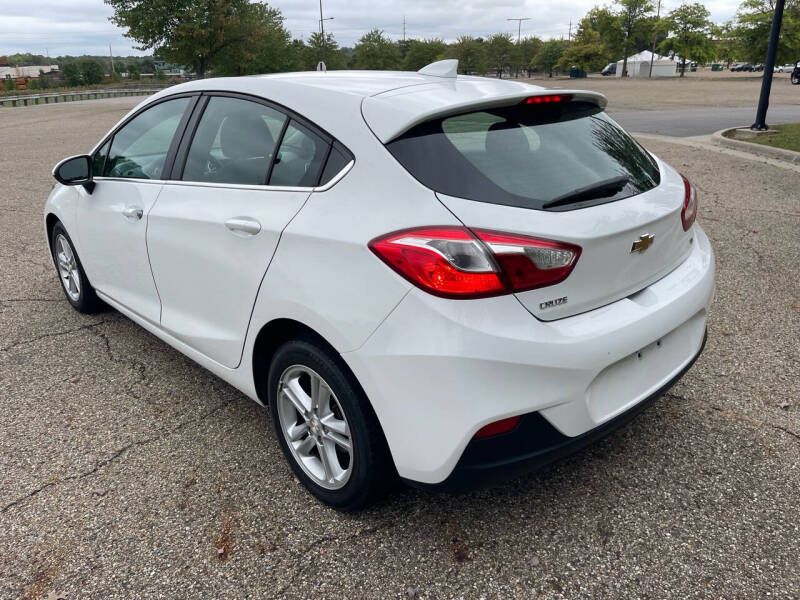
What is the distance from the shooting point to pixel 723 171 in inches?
375

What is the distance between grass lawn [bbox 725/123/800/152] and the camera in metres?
11.1

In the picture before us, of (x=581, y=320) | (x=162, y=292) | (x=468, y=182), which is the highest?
(x=468, y=182)

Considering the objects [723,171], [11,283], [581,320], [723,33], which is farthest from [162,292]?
[723,33]

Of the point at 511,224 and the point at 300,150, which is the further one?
the point at 300,150

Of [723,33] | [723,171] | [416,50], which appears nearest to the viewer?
[723,171]

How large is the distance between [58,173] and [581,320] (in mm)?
3215

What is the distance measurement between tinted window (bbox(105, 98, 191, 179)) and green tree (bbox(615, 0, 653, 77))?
3272 inches

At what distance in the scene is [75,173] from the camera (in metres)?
3.75

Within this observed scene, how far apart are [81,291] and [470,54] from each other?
281 feet

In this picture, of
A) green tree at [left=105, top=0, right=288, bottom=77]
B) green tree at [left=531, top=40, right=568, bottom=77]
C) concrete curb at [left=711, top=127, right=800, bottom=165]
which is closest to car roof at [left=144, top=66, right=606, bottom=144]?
concrete curb at [left=711, top=127, right=800, bottom=165]

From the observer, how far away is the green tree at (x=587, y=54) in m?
82.0

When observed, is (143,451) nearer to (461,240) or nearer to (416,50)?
(461,240)

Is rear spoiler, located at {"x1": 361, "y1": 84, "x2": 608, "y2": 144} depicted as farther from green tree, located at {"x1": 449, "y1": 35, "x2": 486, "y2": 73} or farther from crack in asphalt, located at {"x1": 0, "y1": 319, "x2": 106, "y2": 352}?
green tree, located at {"x1": 449, "y1": 35, "x2": 486, "y2": 73}

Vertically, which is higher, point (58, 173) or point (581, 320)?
point (58, 173)
